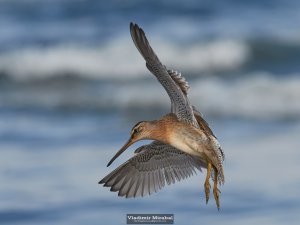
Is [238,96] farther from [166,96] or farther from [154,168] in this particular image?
[154,168]

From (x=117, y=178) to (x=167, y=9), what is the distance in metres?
10.3

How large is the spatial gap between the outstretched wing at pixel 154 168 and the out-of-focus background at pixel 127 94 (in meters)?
1.34

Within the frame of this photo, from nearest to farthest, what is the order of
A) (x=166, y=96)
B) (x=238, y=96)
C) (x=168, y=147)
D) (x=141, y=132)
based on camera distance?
(x=141, y=132), (x=168, y=147), (x=166, y=96), (x=238, y=96)

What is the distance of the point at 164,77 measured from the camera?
Answer: 6836mm

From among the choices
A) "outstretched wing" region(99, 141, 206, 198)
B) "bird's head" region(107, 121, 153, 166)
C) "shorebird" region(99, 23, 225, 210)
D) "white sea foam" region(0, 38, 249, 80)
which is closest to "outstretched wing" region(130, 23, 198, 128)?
"shorebird" region(99, 23, 225, 210)

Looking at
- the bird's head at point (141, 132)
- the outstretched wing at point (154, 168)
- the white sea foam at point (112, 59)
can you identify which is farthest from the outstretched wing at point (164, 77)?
the white sea foam at point (112, 59)

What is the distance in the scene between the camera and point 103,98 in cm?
1380

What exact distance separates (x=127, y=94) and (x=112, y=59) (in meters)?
1.70

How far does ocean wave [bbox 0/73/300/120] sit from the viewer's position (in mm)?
12984

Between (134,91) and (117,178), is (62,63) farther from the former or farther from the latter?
(117,178)

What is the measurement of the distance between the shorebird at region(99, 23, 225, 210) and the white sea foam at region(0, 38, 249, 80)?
7060 millimetres

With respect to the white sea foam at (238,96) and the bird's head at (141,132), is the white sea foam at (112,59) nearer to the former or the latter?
the white sea foam at (238,96)

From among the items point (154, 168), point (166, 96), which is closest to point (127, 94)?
point (166, 96)

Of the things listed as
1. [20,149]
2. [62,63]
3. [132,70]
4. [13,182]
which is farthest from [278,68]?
[13,182]
